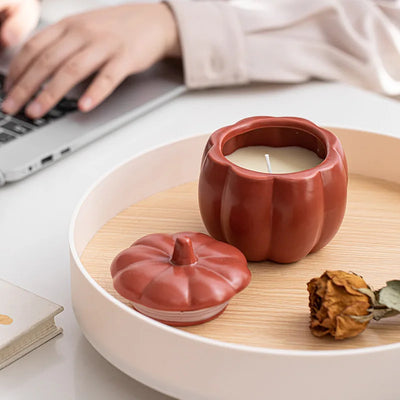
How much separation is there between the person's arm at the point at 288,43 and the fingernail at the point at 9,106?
0.77 ft

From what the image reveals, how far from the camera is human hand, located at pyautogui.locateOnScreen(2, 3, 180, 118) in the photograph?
808 millimetres

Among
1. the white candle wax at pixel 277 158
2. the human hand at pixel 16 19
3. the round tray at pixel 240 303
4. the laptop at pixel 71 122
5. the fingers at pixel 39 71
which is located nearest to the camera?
the round tray at pixel 240 303

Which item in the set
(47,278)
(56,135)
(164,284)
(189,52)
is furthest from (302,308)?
(189,52)

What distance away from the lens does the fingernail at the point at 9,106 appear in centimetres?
81

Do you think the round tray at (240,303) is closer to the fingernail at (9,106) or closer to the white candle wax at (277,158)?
the white candle wax at (277,158)

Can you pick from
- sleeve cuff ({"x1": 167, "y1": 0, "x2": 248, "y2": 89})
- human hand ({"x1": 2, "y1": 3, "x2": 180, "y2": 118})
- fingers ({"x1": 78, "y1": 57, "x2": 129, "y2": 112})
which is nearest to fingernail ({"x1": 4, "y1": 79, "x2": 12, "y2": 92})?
human hand ({"x1": 2, "y1": 3, "x2": 180, "y2": 118})

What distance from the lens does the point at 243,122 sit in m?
0.52

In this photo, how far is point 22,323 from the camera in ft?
1.48

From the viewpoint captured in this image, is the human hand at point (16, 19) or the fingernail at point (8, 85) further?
the human hand at point (16, 19)

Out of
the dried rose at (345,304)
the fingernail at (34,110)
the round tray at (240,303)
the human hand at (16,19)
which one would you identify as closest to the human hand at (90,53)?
the fingernail at (34,110)

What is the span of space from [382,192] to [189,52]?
387 millimetres

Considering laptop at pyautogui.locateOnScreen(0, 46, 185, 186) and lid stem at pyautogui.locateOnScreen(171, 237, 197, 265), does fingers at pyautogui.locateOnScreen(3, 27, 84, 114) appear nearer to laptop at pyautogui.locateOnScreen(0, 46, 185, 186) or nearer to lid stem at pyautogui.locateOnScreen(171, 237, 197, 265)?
laptop at pyautogui.locateOnScreen(0, 46, 185, 186)

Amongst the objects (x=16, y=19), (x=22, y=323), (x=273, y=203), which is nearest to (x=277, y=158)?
(x=273, y=203)

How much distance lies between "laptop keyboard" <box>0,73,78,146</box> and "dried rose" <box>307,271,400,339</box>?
47 cm
